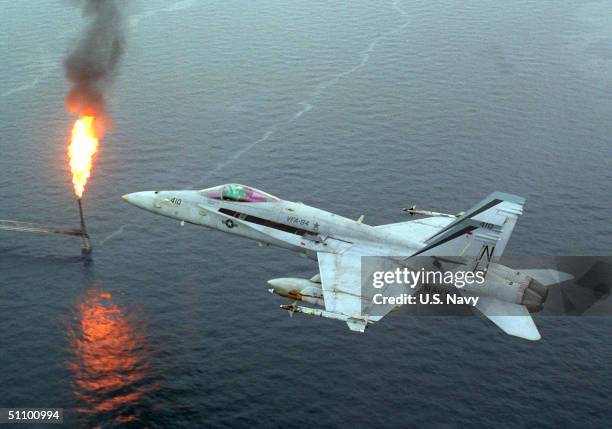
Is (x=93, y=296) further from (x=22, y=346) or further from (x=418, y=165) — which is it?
(x=418, y=165)

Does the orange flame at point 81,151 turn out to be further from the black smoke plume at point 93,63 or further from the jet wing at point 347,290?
the jet wing at point 347,290

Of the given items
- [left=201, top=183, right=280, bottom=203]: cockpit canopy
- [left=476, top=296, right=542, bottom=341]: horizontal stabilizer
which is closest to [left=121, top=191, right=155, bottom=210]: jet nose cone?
[left=201, top=183, right=280, bottom=203]: cockpit canopy

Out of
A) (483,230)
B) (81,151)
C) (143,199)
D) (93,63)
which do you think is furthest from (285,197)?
(483,230)

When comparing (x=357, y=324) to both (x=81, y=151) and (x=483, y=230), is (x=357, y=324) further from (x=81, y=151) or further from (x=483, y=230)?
(x=81, y=151)

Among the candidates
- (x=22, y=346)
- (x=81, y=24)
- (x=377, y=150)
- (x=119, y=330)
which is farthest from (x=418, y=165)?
(x=81, y=24)

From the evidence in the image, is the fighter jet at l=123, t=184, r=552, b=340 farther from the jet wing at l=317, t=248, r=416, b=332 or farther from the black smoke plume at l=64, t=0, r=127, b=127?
the black smoke plume at l=64, t=0, r=127, b=127

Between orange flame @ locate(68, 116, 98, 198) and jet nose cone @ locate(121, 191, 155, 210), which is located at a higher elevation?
orange flame @ locate(68, 116, 98, 198)
